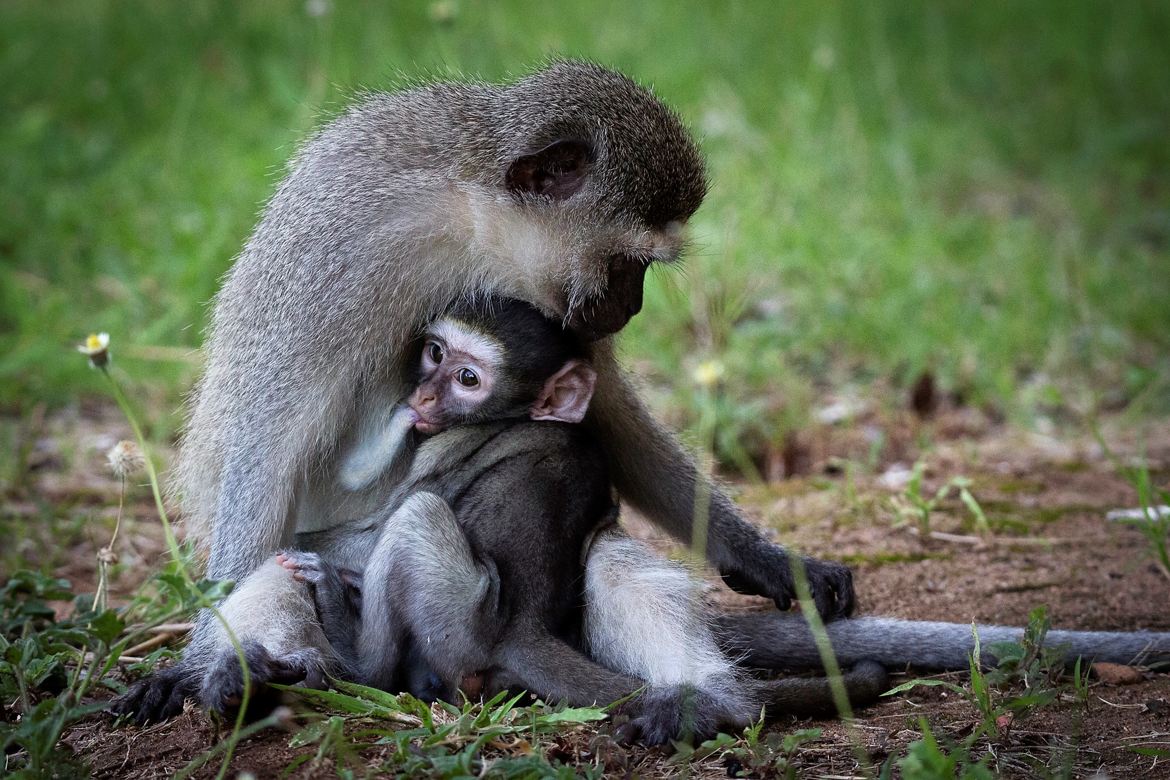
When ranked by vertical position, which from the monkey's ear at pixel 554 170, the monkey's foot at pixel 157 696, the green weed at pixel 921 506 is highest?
the monkey's ear at pixel 554 170

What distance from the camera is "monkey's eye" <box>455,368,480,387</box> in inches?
140

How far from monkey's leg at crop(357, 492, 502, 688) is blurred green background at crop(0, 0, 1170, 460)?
1.41 m

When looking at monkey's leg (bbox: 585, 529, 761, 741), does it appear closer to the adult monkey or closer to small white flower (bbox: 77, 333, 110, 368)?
the adult monkey

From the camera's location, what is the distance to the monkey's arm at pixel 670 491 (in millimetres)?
4016

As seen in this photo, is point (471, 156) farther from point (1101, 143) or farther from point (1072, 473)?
point (1101, 143)

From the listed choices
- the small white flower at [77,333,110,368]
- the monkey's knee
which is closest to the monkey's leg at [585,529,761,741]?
the monkey's knee

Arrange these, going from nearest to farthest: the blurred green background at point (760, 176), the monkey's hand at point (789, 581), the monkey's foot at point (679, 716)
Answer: the monkey's foot at point (679, 716), the monkey's hand at point (789, 581), the blurred green background at point (760, 176)

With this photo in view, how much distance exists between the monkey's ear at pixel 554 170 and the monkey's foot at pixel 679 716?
142 centimetres

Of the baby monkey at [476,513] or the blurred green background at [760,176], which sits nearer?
the baby monkey at [476,513]

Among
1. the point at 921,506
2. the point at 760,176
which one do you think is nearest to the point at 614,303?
the point at 921,506

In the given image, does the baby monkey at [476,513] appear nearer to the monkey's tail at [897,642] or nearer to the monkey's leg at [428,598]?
the monkey's leg at [428,598]

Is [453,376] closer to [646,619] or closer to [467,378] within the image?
[467,378]

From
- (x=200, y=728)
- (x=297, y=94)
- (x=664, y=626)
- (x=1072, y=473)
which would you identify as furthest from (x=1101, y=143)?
(x=200, y=728)

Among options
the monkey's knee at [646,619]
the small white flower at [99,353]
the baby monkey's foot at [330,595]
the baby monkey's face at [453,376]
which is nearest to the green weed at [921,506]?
the monkey's knee at [646,619]
